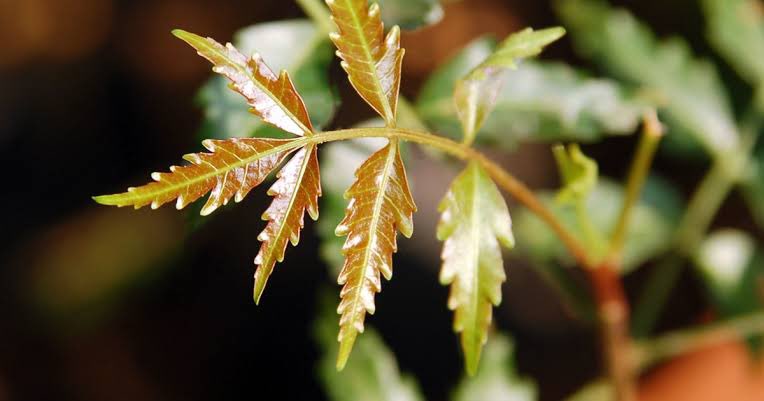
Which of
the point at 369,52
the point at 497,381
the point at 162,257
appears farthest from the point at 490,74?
the point at 162,257

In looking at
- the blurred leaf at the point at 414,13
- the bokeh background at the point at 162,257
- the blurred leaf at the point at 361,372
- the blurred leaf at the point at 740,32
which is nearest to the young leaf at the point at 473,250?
the blurred leaf at the point at 414,13

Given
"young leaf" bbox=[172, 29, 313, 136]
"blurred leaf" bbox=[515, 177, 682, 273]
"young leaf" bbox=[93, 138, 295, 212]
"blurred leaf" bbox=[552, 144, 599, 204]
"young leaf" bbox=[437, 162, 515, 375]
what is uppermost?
"young leaf" bbox=[172, 29, 313, 136]

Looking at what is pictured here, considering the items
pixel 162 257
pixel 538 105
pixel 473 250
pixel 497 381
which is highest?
pixel 538 105

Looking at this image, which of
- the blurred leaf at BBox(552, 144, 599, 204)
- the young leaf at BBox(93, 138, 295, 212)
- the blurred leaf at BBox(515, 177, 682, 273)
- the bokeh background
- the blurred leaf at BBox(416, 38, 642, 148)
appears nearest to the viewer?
the young leaf at BBox(93, 138, 295, 212)

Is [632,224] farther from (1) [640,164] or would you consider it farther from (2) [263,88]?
(2) [263,88]

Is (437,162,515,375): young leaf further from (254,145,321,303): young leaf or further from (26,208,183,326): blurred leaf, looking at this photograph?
(26,208,183,326): blurred leaf

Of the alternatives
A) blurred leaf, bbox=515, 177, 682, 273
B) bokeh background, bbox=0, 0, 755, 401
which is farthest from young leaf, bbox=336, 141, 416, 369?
bokeh background, bbox=0, 0, 755, 401

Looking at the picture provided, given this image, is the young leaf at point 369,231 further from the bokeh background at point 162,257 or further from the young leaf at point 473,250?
the bokeh background at point 162,257
